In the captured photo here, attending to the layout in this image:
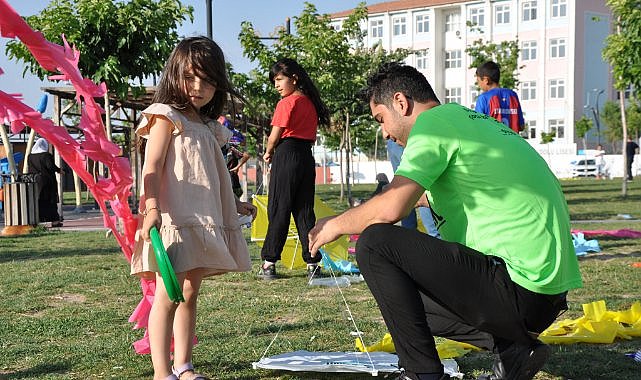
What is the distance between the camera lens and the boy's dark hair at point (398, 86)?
324 centimetres

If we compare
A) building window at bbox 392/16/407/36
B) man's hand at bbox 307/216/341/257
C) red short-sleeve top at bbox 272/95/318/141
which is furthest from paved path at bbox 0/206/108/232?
building window at bbox 392/16/407/36

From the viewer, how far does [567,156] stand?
167 ft

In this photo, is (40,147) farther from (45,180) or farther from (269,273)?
(269,273)

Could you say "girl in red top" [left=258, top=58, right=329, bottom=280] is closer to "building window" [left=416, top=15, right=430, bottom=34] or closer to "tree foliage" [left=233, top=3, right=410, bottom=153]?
"tree foliage" [left=233, top=3, right=410, bottom=153]

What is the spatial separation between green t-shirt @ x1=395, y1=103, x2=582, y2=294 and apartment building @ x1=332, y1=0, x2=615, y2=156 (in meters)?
55.9

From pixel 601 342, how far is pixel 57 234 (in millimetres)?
10197

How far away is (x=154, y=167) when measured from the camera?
346 centimetres

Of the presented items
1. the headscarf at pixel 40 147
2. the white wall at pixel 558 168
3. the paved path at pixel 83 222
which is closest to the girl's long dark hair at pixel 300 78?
the paved path at pixel 83 222

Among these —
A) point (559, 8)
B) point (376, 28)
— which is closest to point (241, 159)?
point (559, 8)

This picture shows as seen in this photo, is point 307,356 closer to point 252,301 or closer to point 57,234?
point 252,301

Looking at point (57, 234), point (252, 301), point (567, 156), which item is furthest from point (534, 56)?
point (252, 301)

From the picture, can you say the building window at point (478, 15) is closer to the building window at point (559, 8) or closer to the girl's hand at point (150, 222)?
the building window at point (559, 8)

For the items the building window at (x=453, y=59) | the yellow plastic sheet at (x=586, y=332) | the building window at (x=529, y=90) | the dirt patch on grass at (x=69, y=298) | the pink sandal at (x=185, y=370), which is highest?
the building window at (x=453, y=59)

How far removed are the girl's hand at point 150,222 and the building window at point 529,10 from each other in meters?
63.3
